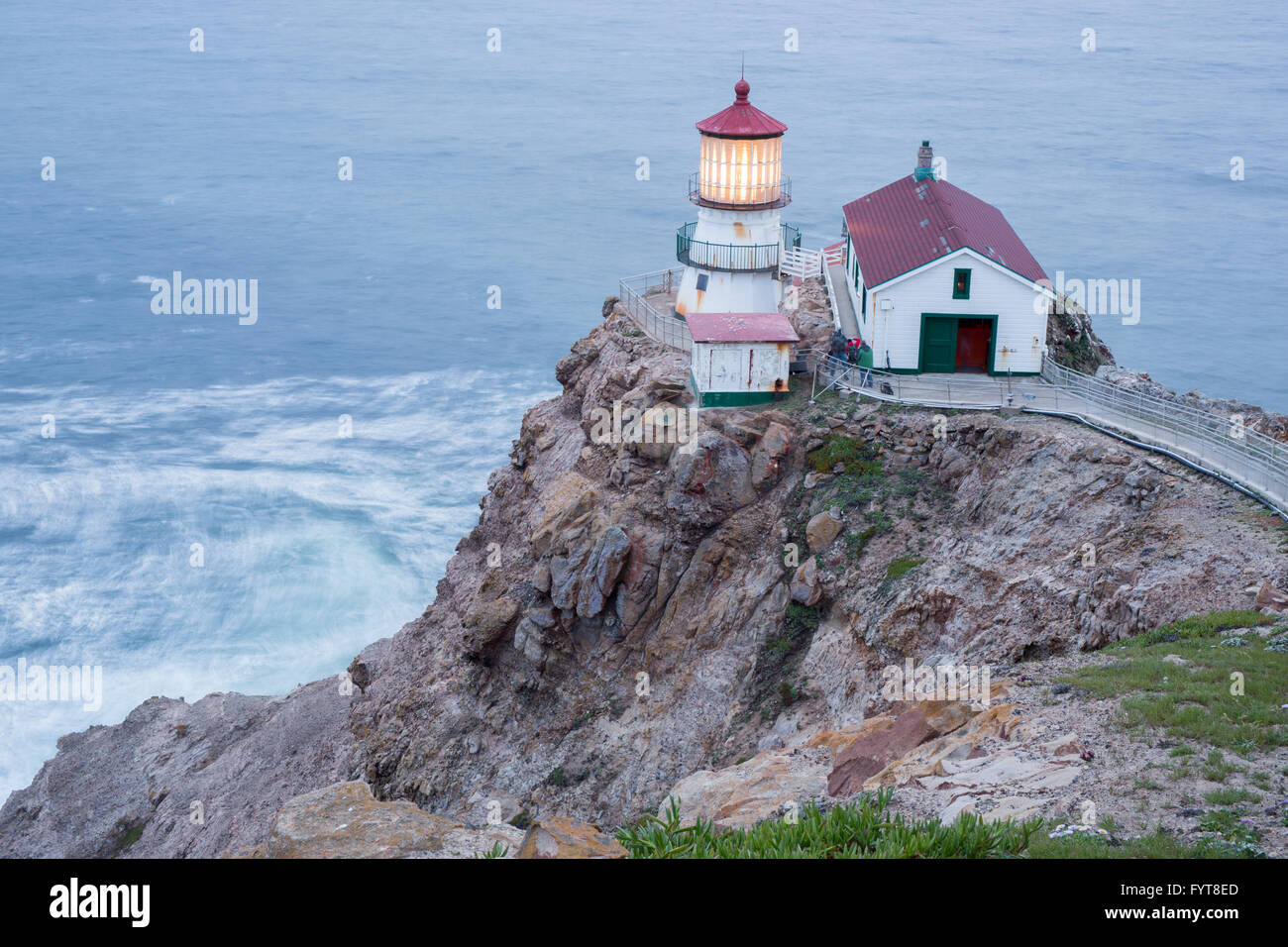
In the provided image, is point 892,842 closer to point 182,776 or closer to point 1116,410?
point 1116,410

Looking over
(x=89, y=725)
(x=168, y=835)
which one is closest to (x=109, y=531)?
(x=89, y=725)

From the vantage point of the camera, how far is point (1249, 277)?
87.9m

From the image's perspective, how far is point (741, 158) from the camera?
1563 inches

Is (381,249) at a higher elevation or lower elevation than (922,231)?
higher

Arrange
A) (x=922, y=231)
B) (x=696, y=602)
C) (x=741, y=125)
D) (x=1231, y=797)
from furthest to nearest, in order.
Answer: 1. (x=741, y=125)
2. (x=922, y=231)
3. (x=696, y=602)
4. (x=1231, y=797)

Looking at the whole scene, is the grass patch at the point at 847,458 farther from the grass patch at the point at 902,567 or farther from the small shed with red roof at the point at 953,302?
the small shed with red roof at the point at 953,302

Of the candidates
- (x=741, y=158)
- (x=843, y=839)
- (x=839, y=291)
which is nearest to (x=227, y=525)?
(x=839, y=291)

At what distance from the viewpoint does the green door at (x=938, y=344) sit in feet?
119

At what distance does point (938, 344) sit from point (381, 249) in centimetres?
7058

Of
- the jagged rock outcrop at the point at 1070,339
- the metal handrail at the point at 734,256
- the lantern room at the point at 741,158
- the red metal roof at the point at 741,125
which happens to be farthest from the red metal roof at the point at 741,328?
the jagged rock outcrop at the point at 1070,339

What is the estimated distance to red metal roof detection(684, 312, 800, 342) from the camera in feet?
117

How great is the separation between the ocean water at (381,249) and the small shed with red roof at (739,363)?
89.7 feet

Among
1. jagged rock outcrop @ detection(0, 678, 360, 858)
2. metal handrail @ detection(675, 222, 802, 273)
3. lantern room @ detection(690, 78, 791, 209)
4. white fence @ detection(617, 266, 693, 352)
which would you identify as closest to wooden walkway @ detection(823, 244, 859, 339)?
metal handrail @ detection(675, 222, 802, 273)
